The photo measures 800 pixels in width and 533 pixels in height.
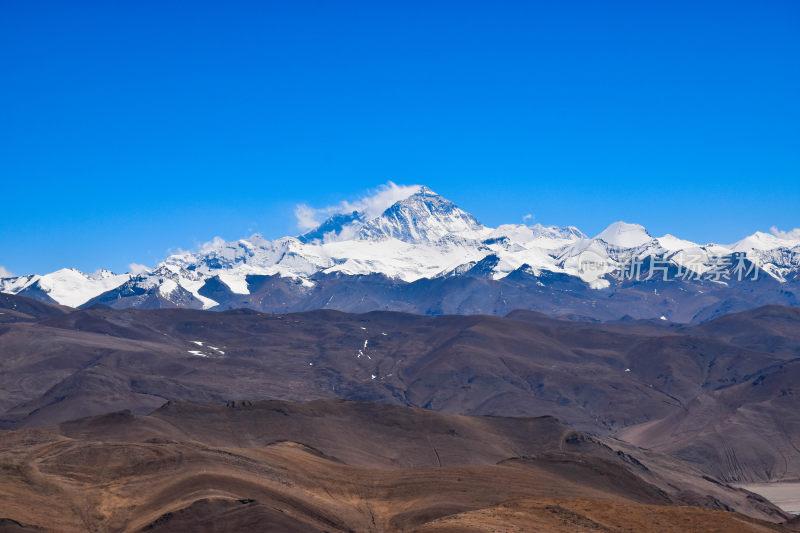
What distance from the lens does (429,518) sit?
98750mm

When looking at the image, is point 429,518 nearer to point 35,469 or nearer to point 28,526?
point 28,526

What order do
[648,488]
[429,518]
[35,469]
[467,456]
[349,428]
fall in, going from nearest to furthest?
[429,518] → [35,469] → [648,488] → [467,456] → [349,428]

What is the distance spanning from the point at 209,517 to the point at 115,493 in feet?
61.9

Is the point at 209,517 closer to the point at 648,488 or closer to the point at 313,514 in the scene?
the point at 313,514

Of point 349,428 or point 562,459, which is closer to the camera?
point 562,459

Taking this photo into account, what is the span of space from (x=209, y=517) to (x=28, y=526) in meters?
16.1

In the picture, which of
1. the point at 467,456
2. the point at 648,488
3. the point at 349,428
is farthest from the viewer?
the point at 349,428

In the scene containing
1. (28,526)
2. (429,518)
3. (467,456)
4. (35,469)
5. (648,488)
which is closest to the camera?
(28,526)

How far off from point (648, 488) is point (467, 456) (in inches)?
1817

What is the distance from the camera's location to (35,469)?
4355 inches

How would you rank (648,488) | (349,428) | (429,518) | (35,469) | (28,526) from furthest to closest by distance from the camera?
(349,428) < (648,488) < (35,469) < (429,518) < (28,526)

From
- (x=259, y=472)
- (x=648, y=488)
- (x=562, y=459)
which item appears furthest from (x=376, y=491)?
(x=648, y=488)

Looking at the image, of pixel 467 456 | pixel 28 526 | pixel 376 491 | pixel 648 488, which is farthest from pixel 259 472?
pixel 467 456

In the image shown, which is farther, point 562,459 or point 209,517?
point 562,459
